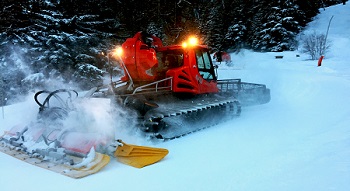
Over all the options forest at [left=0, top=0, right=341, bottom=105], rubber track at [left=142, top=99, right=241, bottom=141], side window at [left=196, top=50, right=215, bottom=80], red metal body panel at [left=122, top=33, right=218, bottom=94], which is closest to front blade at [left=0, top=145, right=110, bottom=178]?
rubber track at [left=142, top=99, right=241, bottom=141]

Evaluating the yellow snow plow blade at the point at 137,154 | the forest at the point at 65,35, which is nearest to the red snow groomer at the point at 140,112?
the yellow snow plow blade at the point at 137,154

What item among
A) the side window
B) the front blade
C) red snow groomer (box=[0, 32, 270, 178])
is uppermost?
the side window

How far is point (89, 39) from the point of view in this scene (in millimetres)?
12891

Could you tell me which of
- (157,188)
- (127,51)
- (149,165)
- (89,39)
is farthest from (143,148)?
(89,39)

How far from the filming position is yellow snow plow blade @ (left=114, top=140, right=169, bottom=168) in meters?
4.04

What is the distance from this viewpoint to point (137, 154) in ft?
13.5

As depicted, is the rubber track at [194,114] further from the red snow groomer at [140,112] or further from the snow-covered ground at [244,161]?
the snow-covered ground at [244,161]

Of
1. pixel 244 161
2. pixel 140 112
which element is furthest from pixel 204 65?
pixel 244 161

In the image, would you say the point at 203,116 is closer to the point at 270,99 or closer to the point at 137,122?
the point at 137,122

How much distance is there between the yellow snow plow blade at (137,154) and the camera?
4.04 meters

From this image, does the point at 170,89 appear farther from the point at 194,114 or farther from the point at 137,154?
the point at 137,154

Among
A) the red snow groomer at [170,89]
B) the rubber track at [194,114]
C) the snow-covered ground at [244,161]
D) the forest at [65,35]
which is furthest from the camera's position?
the forest at [65,35]

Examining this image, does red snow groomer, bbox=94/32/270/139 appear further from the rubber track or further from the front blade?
the front blade

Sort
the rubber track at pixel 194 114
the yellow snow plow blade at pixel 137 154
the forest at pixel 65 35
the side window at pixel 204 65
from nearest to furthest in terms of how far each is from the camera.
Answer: the yellow snow plow blade at pixel 137 154 < the rubber track at pixel 194 114 < the side window at pixel 204 65 < the forest at pixel 65 35
